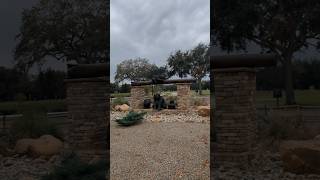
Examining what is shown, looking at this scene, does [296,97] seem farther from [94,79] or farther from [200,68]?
[94,79]

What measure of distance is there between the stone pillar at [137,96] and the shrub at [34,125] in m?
1.46

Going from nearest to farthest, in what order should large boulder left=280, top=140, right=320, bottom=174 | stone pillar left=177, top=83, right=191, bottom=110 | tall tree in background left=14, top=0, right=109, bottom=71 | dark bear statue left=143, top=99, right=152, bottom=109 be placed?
dark bear statue left=143, top=99, right=152, bottom=109, stone pillar left=177, top=83, right=191, bottom=110, tall tree in background left=14, top=0, right=109, bottom=71, large boulder left=280, top=140, right=320, bottom=174

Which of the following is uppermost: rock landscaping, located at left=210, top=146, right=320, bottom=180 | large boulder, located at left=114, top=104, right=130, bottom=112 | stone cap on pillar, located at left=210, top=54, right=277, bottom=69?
stone cap on pillar, located at left=210, top=54, right=277, bottom=69

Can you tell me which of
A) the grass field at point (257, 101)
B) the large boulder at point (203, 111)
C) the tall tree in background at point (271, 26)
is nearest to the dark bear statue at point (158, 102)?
the large boulder at point (203, 111)

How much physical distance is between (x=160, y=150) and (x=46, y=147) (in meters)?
1.70

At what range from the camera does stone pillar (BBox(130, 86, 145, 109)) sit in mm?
6742

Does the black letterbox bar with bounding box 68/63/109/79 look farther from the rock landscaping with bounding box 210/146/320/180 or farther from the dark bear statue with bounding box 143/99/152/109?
the rock landscaping with bounding box 210/146/320/180

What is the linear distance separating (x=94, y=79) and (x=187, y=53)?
1218mm

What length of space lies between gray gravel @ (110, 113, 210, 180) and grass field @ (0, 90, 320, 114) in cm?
125

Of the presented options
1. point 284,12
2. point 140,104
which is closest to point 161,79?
point 140,104

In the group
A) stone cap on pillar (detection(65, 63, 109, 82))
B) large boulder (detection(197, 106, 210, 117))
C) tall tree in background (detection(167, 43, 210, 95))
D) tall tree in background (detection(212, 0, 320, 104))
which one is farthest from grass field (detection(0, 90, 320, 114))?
tall tree in background (detection(167, 43, 210, 95))

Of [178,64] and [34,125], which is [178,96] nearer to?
[178,64]

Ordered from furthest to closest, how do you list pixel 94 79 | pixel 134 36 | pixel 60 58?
pixel 60 58, pixel 94 79, pixel 134 36

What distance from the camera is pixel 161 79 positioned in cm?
679
